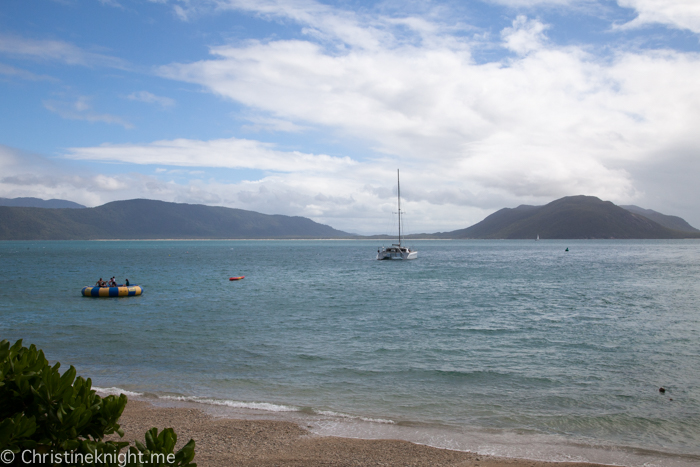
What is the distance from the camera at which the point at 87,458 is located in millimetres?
3689

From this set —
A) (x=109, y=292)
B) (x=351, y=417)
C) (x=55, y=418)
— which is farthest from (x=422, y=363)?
(x=109, y=292)

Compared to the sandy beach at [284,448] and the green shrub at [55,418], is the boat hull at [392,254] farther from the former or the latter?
the green shrub at [55,418]

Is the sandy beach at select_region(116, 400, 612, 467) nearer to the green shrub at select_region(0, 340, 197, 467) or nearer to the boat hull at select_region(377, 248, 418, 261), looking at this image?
the green shrub at select_region(0, 340, 197, 467)

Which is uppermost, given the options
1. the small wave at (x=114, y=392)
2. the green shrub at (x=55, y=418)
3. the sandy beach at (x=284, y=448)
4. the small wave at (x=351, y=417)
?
the green shrub at (x=55, y=418)

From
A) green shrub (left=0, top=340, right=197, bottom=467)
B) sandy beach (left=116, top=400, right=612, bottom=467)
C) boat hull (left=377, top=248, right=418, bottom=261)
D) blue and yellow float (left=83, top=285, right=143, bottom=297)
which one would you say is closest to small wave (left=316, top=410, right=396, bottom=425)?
sandy beach (left=116, top=400, right=612, bottom=467)

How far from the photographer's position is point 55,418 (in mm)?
3822

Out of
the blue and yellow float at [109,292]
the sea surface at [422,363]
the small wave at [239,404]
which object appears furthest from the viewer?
the blue and yellow float at [109,292]

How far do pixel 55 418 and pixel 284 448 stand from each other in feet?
19.4

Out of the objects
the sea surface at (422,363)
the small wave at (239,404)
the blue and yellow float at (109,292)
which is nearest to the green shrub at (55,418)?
the sea surface at (422,363)

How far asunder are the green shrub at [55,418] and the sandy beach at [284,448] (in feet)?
15.6

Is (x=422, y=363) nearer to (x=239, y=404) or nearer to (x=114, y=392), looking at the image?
(x=239, y=404)

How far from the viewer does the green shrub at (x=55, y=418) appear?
3631 millimetres

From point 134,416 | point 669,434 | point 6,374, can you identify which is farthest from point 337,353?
point 6,374

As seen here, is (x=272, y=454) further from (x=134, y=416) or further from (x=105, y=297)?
(x=105, y=297)
